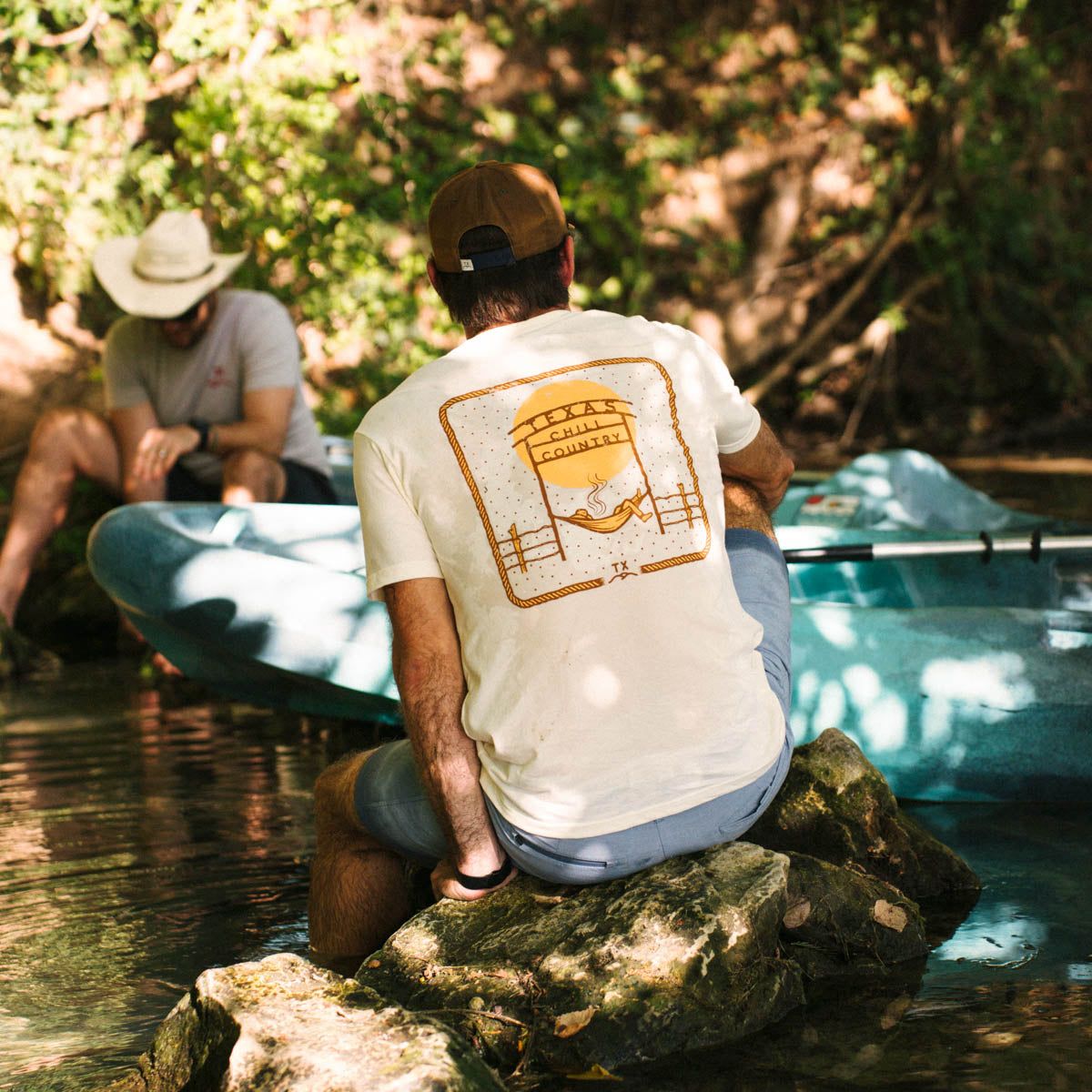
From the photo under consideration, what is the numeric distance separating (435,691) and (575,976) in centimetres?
43

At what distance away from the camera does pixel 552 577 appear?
1856 millimetres

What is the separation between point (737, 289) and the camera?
10328 mm

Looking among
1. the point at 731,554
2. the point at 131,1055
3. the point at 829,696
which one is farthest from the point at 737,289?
the point at 131,1055

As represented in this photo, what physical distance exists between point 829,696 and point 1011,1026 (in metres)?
1.24

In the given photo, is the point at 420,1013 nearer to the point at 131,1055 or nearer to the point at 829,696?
the point at 131,1055

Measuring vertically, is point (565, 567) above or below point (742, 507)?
above

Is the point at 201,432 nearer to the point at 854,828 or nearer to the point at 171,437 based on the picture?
the point at 171,437

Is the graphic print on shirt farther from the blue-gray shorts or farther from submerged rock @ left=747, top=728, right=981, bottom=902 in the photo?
submerged rock @ left=747, top=728, right=981, bottom=902

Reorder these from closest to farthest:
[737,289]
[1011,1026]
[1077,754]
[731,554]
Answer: [1011,1026], [731,554], [1077,754], [737,289]

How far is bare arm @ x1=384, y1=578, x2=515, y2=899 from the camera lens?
6.32ft

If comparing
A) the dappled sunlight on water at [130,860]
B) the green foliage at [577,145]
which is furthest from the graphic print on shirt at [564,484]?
the green foliage at [577,145]

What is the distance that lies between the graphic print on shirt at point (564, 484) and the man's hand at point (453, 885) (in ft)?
1.52

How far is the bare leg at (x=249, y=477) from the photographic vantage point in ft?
14.0

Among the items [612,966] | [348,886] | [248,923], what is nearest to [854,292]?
[248,923]
